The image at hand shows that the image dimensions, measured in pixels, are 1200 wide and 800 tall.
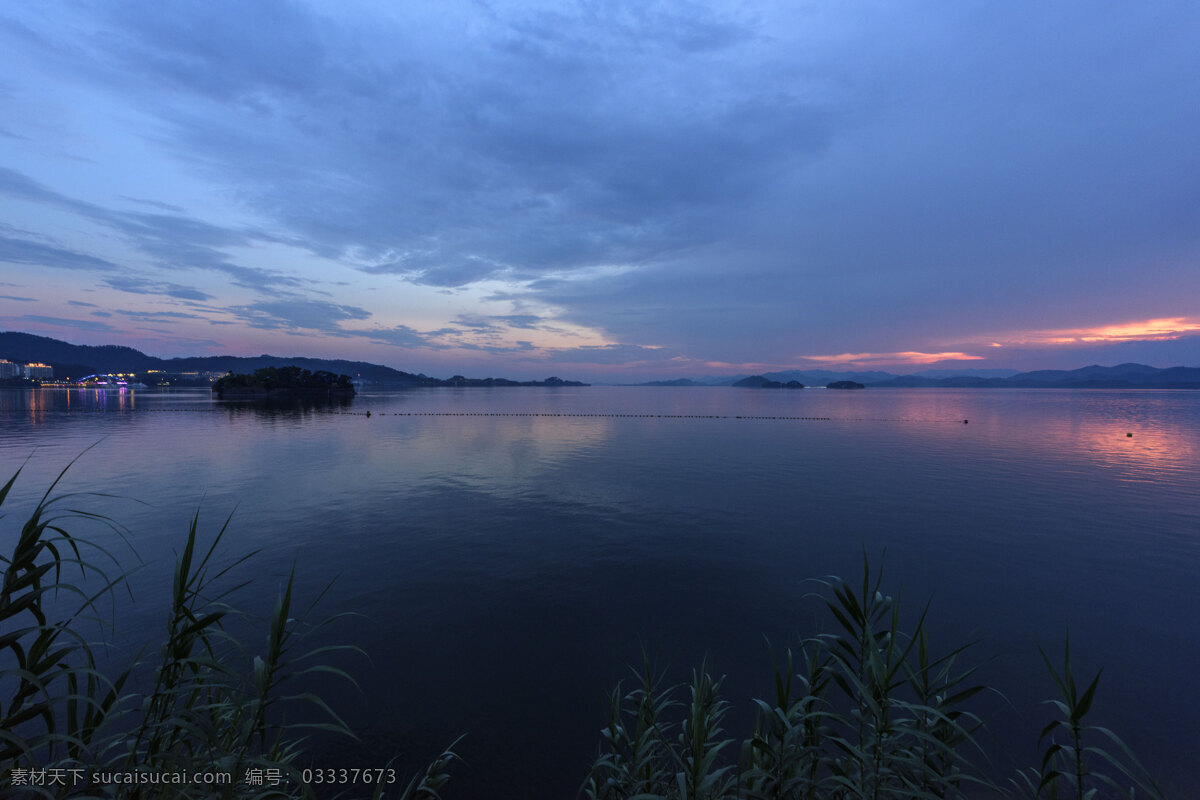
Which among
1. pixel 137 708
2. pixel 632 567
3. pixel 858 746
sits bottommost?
pixel 632 567

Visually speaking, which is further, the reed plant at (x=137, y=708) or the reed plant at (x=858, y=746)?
the reed plant at (x=858, y=746)

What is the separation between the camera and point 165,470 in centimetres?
3744

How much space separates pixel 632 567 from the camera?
65.0 feet

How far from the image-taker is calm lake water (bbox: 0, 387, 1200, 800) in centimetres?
1195

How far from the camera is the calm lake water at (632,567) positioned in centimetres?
1195

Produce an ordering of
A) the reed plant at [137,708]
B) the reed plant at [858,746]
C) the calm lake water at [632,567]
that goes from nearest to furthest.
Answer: the reed plant at [137,708], the reed plant at [858,746], the calm lake water at [632,567]

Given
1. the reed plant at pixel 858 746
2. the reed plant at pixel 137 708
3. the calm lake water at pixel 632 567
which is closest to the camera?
the reed plant at pixel 137 708

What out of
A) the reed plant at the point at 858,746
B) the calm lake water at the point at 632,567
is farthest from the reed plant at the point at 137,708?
the calm lake water at the point at 632,567

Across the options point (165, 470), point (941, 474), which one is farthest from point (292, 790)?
point (941, 474)

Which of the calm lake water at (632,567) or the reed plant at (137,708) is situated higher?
the reed plant at (137,708)

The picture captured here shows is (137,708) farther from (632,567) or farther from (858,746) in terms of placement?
(632,567)

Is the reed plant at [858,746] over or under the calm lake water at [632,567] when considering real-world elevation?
over

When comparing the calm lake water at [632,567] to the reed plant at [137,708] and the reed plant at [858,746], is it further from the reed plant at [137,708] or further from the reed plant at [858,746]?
the reed plant at [137,708]

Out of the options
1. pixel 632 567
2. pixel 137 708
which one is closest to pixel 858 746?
pixel 137 708
